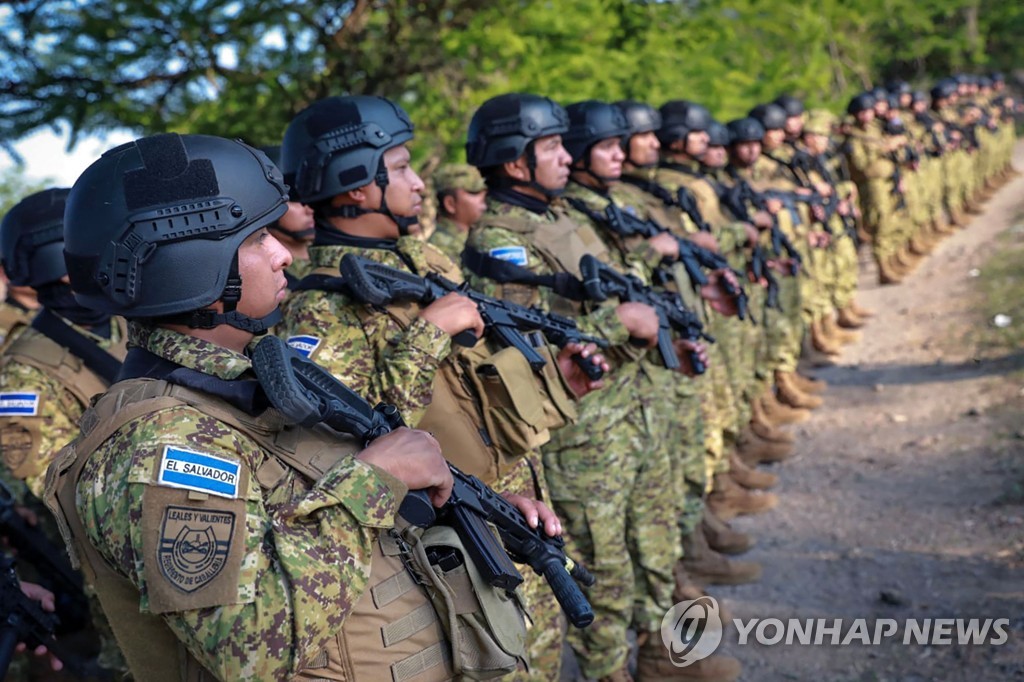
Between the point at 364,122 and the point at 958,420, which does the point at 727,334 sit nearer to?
the point at 958,420

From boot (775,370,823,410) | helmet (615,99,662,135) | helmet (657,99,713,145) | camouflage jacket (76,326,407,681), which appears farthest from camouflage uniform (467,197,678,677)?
boot (775,370,823,410)

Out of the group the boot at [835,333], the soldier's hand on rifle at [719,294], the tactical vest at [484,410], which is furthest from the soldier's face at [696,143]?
the tactical vest at [484,410]

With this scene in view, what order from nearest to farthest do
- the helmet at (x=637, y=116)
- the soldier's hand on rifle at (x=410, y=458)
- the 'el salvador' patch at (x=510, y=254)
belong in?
the soldier's hand on rifle at (x=410, y=458)
the 'el salvador' patch at (x=510, y=254)
the helmet at (x=637, y=116)

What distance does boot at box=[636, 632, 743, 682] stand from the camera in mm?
4355

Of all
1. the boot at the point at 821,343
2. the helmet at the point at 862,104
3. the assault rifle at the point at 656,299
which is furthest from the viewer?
the helmet at the point at 862,104

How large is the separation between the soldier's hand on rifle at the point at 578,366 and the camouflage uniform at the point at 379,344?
1.57 ft

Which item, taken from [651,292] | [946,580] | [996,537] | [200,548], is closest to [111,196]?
[200,548]

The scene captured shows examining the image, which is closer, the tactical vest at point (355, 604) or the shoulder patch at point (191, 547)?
the shoulder patch at point (191, 547)

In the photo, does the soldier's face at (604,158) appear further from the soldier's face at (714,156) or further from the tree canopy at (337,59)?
the soldier's face at (714,156)

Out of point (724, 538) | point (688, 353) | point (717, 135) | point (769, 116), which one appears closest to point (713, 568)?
point (724, 538)

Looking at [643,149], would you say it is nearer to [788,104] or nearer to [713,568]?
[713,568]

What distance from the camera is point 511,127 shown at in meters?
4.18

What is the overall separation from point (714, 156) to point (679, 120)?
541 millimetres

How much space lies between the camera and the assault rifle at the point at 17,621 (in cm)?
310
